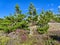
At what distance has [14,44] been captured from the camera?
66.0ft

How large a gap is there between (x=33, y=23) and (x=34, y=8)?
13.7 ft

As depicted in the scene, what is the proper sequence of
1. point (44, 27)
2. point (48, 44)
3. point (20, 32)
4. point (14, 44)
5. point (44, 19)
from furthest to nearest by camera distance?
point (44, 19) < point (44, 27) < point (20, 32) < point (48, 44) < point (14, 44)

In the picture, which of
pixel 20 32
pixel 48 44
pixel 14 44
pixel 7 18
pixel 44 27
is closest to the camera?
pixel 14 44

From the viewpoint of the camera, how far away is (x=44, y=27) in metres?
32.1

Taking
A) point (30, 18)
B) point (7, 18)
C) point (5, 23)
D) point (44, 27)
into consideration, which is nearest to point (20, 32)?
point (44, 27)

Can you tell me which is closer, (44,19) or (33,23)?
(44,19)

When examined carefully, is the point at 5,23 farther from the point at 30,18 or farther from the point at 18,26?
the point at 30,18

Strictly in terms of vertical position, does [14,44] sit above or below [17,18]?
below

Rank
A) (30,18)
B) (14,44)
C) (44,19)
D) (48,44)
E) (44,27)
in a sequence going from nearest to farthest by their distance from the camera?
(14,44), (48,44), (44,27), (44,19), (30,18)

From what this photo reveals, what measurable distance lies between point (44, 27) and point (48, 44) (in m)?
10.4

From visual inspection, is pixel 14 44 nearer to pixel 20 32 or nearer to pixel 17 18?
pixel 20 32

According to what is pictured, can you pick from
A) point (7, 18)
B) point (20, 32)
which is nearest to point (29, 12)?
point (7, 18)

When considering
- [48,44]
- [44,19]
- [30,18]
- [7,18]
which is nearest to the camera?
[48,44]

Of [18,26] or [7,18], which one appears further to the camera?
[7,18]
